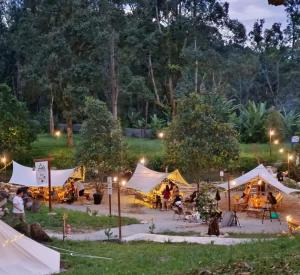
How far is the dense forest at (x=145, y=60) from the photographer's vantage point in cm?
3891

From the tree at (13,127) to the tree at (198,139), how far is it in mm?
11750

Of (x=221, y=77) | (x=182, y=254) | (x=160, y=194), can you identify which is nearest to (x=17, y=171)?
(x=160, y=194)

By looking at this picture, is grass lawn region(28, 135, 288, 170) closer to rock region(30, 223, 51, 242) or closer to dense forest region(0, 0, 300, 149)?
dense forest region(0, 0, 300, 149)

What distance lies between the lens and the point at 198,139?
2508 centimetres

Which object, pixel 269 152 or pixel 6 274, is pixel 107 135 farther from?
pixel 6 274

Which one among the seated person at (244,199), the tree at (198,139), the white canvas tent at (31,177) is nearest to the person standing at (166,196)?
the tree at (198,139)

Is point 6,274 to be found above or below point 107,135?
below

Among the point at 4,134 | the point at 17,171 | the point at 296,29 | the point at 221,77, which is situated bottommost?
the point at 17,171

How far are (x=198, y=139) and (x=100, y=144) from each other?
5104mm

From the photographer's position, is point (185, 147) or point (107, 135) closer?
point (185, 147)

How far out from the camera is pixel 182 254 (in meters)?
11.7

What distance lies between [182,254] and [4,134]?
77.2ft

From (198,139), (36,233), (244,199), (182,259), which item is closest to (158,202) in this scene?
(198,139)

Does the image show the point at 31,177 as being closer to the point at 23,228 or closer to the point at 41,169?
the point at 41,169
